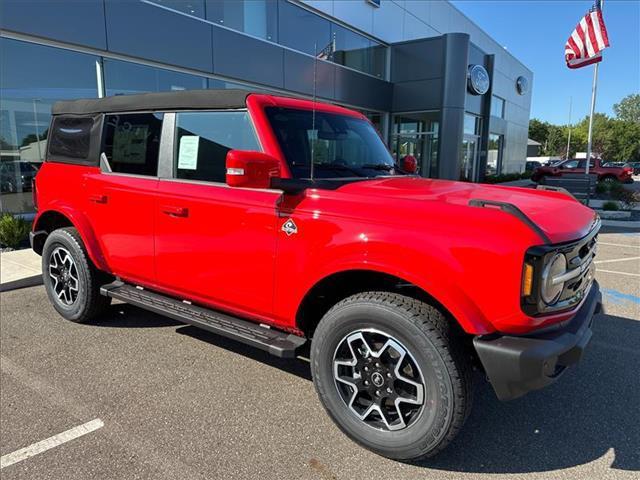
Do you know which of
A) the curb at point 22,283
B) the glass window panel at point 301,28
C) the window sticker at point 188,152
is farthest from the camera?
the glass window panel at point 301,28

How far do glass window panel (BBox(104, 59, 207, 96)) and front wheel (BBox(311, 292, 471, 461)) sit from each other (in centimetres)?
868

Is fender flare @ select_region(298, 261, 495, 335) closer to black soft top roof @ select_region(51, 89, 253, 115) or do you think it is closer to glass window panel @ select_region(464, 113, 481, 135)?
black soft top roof @ select_region(51, 89, 253, 115)

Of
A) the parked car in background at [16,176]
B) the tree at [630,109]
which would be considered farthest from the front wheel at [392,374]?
the tree at [630,109]

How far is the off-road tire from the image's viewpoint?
4199 mm

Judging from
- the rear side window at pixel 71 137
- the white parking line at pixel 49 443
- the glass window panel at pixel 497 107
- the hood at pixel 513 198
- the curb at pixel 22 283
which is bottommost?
the white parking line at pixel 49 443

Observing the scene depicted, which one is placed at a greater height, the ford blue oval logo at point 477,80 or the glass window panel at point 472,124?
the ford blue oval logo at point 477,80

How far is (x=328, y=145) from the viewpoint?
3.35 metres

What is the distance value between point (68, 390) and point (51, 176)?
2330mm

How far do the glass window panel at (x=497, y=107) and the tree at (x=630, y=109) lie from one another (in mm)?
91613

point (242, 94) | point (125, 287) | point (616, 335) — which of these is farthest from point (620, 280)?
point (125, 287)

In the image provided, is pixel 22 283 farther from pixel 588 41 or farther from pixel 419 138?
pixel 419 138

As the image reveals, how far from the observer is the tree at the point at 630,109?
103 metres

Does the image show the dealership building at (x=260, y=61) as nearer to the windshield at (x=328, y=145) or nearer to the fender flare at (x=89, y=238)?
the windshield at (x=328, y=145)

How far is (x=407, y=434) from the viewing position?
2.45m
